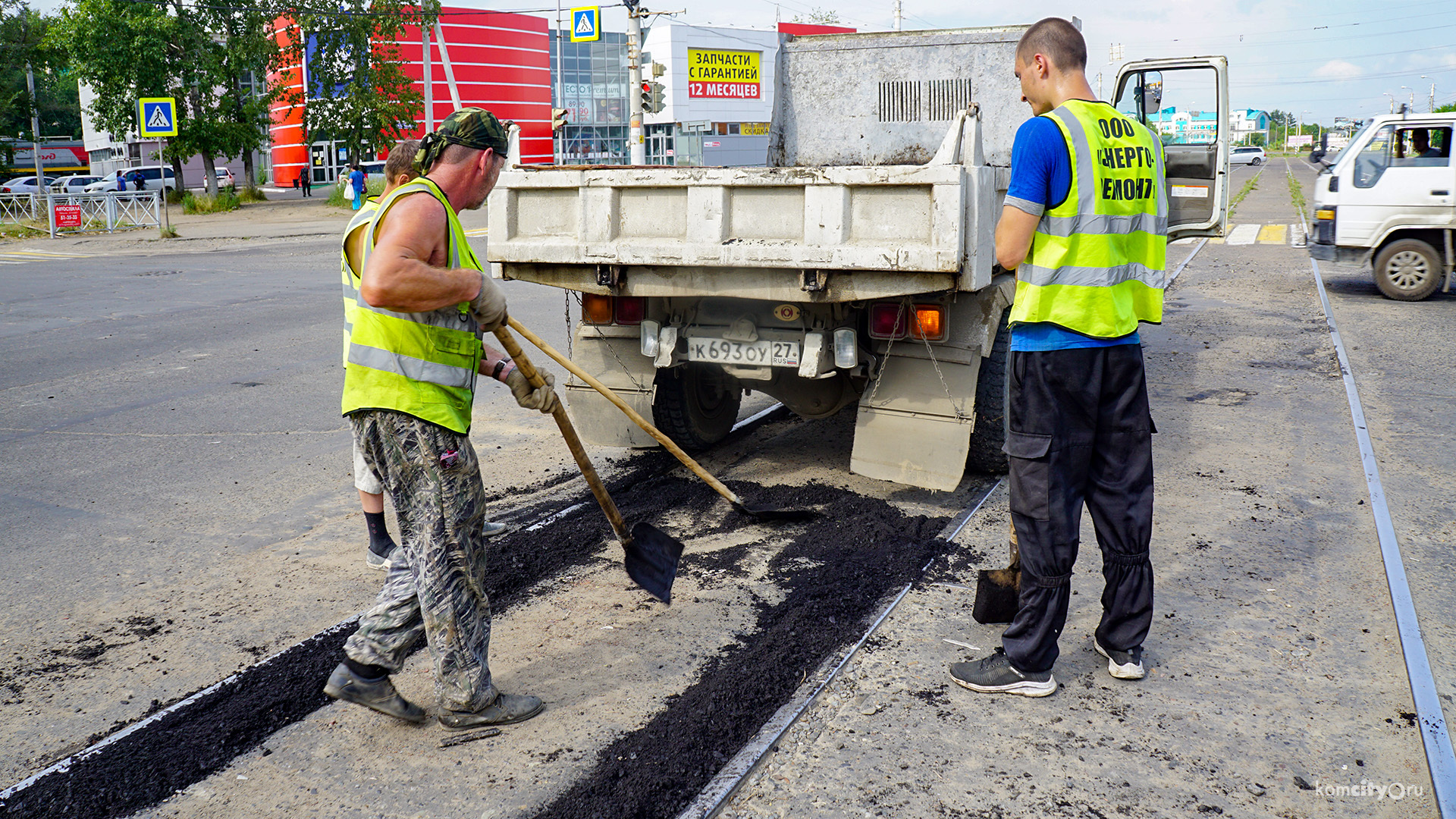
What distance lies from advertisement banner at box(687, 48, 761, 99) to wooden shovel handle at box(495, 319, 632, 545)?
4523 centimetres

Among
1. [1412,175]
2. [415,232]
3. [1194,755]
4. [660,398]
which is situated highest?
[1412,175]

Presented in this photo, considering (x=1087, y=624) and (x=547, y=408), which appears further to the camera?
(x=1087, y=624)

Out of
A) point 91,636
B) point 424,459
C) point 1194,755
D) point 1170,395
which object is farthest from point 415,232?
point 1170,395

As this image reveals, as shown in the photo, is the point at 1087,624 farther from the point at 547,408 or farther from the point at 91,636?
the point at 91,636

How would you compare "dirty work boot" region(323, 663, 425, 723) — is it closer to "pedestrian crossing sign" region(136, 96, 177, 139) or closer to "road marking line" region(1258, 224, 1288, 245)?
"road marking line" region(1258, 224, 1288, 245)

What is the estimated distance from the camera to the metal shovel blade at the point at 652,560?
12.8 feet

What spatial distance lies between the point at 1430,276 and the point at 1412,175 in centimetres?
120

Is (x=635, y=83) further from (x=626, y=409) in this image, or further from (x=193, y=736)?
(x=193, y=736)

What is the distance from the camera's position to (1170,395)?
7844 mm

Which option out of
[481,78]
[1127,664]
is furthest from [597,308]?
[481,78]

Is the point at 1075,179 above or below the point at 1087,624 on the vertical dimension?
above

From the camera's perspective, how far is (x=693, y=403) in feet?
20.1

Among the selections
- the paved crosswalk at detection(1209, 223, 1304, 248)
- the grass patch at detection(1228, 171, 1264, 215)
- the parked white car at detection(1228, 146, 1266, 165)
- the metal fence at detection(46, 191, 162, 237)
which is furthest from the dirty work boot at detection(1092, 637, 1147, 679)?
the parked white car at detection(1228, 146, 1266, 165)

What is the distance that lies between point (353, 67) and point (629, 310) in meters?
38.4
